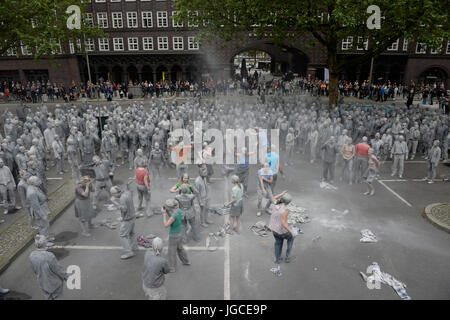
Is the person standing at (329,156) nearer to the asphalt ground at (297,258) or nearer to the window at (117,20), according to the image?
the asphalt ground at (297,258)

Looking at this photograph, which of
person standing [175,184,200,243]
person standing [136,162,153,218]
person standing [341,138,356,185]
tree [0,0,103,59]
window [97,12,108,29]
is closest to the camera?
person standing [175,184,200,243]

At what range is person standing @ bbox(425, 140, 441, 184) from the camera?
40.8 feet

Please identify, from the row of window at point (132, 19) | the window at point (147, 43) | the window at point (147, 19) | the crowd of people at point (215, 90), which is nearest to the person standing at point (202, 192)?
the crowd of people at point (215, 90)

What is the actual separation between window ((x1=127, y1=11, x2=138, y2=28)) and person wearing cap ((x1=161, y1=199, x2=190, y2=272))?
129 ft

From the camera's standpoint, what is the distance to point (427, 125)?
1647cm

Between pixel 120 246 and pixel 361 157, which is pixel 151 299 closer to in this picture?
pixel 120 246

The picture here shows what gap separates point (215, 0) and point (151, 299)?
20039 mm

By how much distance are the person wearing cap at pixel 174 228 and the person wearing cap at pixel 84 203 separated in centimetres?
278

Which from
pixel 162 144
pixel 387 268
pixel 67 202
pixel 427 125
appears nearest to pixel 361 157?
pixel 387 268

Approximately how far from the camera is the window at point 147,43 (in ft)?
137

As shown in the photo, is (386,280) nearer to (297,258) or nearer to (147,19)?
(297,258)

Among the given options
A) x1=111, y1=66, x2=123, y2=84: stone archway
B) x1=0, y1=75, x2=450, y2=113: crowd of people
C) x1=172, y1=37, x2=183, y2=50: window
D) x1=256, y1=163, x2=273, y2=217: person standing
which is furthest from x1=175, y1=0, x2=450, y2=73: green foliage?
x1=111, y1=66, x2=123, y2=84: stone archway

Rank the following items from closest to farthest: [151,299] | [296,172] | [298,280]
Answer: [151,299] < [298,280] < [296,172]

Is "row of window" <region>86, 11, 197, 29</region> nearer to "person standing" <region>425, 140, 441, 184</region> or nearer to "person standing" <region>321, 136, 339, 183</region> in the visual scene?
"person standing" <region>321, 136, 339, 183</region>
